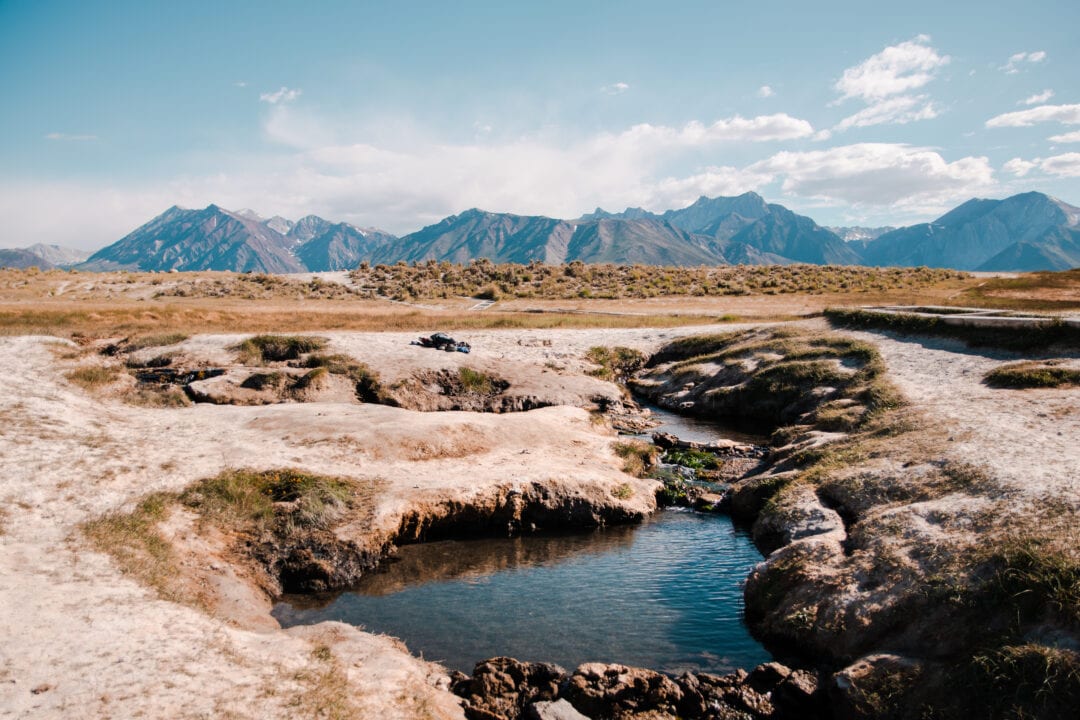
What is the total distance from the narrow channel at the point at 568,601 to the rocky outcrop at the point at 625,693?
96 centimetres

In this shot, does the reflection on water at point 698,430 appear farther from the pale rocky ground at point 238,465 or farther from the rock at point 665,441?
the pale rocky ground at point 238,465

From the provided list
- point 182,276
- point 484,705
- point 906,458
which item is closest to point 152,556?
point 484,705

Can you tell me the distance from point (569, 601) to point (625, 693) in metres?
4.31

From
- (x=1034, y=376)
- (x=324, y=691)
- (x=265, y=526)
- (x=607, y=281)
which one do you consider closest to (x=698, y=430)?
(x=1034, y=376)

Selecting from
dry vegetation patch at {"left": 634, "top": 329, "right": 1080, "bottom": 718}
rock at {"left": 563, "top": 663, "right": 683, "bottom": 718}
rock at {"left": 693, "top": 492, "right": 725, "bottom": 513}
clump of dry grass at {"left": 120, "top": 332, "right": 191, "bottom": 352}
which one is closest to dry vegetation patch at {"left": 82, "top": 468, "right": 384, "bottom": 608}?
rock at {"left": 563, "top": 663, "right": 683, "bottom": 718}

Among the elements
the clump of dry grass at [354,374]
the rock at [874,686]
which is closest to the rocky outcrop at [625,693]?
the rock at [874,686]

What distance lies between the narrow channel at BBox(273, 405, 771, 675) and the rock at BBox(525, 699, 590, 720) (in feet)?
6.73

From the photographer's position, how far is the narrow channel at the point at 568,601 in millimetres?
13359

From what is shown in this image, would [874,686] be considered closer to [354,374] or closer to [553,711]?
Result: [553,711]

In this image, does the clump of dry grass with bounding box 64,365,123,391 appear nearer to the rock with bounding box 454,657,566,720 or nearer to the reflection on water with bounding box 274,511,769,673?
the reflection on water with bounding box 274,511,769,673

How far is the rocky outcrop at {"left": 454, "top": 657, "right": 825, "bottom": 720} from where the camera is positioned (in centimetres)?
1099

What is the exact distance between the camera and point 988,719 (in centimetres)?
926

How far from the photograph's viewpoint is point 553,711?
1070cm

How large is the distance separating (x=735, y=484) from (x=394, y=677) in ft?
52.5
